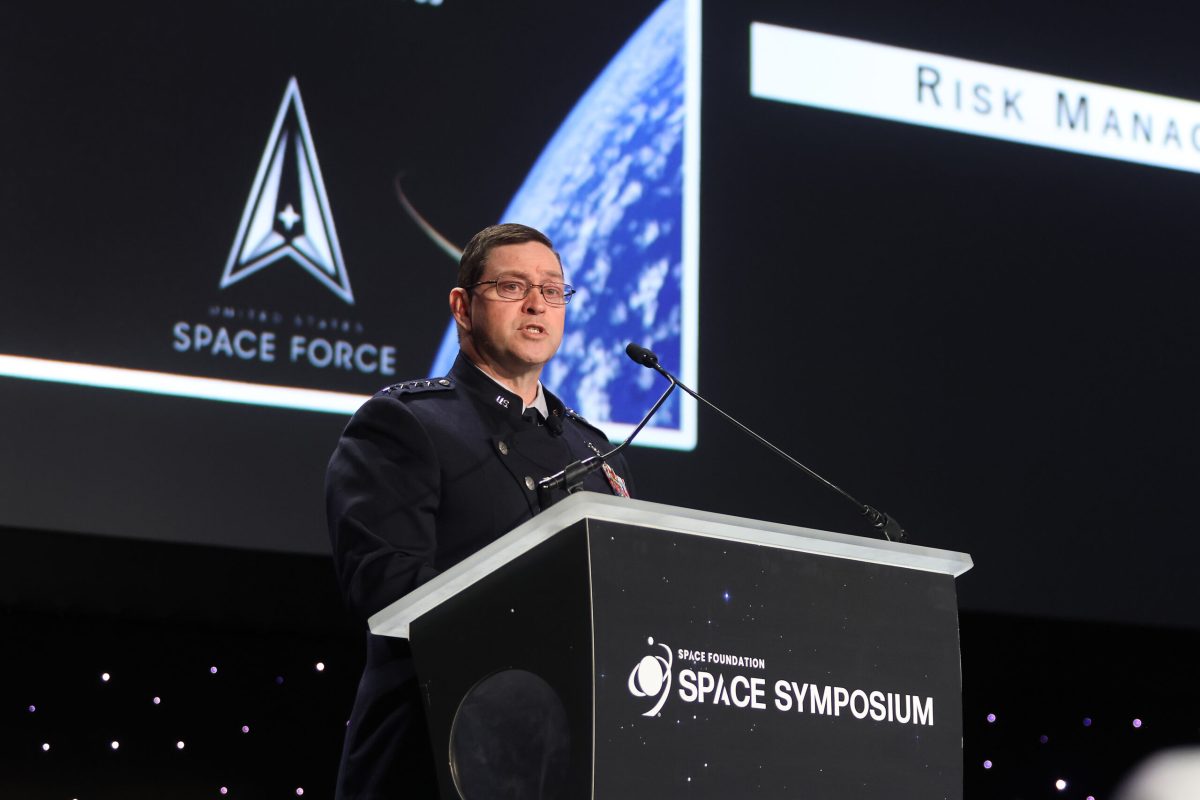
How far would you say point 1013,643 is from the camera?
395 centimetres

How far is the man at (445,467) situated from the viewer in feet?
5.89

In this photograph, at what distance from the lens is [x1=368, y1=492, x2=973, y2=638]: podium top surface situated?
137cm

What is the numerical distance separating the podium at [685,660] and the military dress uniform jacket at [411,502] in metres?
0.21

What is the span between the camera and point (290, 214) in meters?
3.25

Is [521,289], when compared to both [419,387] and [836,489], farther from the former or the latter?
[836,489]

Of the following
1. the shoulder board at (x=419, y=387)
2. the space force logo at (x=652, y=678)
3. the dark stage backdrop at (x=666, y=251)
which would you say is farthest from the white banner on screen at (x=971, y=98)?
the space force logo at (x=652, y=678)

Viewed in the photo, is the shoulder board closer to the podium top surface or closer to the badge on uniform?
the badge on uniform

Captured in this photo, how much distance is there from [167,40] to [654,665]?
232cm

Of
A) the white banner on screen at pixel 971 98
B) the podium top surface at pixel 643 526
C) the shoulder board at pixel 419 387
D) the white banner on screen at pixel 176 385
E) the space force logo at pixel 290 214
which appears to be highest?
the white banner on screen at pixel 971 98

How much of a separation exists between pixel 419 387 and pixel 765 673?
0.76 m

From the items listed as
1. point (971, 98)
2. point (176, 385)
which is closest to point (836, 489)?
point (176, 385)

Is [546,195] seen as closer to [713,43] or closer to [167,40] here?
[713,43]

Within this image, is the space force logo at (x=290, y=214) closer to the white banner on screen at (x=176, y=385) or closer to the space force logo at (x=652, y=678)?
the white banner on screen at (x=176, y=385)

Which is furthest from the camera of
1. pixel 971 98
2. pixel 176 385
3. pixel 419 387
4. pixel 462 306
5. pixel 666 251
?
pixel 971 98
